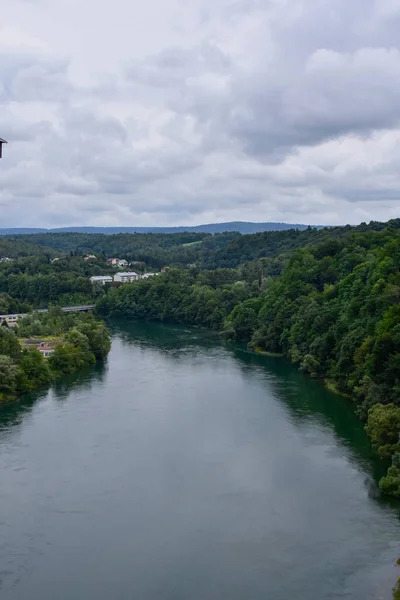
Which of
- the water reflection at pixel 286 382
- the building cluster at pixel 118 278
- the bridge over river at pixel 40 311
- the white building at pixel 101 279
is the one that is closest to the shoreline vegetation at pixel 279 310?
the water reflection at pixel 286 382

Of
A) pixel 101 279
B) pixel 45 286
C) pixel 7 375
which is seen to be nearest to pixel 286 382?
pixel 7 375

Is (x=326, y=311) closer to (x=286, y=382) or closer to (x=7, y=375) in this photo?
(x=286, y=382)

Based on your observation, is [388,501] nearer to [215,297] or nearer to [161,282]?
[215,297]

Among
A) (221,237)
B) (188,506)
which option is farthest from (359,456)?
(221,237)

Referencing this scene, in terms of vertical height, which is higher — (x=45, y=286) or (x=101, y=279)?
(x=101, y=279)

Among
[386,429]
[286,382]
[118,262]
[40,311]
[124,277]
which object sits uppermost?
[118,262]

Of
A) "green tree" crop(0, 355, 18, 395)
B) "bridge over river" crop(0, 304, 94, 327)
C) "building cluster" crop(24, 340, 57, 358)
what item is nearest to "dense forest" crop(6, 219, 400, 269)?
"bridge over river" crop(0, 304, 94, 327)
